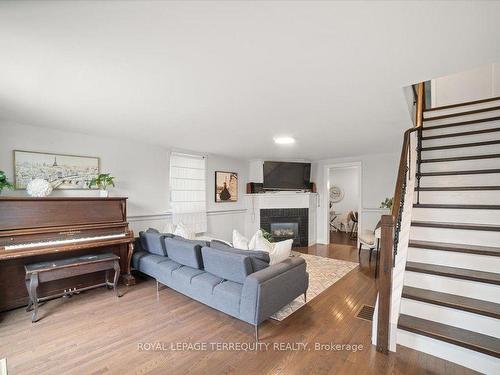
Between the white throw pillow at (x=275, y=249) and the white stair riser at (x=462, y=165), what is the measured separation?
212 centimetres

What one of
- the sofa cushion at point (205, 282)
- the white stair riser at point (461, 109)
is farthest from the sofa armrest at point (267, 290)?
the white stair riser at point (461, 109)

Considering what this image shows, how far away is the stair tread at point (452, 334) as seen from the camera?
5.55 feet

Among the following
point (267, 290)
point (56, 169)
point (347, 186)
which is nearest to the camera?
point (267, 290)

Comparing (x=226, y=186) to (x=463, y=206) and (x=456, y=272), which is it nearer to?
(x=463, y=206)

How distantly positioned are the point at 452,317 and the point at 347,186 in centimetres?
708

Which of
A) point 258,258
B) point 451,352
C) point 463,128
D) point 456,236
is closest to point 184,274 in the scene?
point 258,258

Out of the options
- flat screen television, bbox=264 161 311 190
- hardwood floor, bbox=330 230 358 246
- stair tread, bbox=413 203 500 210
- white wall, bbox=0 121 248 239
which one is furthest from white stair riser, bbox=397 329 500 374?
hardwood floor, bbox=330 230 358 246

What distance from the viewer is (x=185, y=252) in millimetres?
2947

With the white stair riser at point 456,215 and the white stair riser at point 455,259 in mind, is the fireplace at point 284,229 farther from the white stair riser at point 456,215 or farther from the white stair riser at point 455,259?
the white stair riser at point 455,259

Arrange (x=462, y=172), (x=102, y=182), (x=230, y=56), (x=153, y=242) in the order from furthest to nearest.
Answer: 1. (x=102, y=182)
2. (x=153, y=242)
3. (x=462, y=172)
4. (x=230, y=56)

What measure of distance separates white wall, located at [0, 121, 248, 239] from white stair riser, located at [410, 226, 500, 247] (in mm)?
4183

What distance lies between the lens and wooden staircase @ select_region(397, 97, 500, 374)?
1837 millimetres

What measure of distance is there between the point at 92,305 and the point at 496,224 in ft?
15.6

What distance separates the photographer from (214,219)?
18.6 ft
